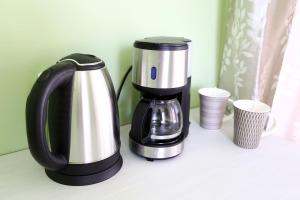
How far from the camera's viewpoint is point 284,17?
2.84ft

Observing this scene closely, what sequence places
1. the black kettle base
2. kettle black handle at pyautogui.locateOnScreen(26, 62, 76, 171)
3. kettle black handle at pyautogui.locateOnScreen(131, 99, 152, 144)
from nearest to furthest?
kettle black handle at pyautogui.locateOnScreen(26, 62, 76, 171) < the black kettle base < kettle black handle at pyautogui.locateOnScreen(131, 99, 152, 144)

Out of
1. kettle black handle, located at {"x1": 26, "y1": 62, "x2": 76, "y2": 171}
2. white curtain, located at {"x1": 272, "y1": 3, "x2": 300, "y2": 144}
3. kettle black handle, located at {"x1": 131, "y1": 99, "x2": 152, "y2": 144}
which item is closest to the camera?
kettle black handle, located at {"x1": 26, "y1": 62, "x2": 76, "y2": 171}

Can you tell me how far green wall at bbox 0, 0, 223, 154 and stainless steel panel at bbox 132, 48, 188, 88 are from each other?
0.17 metres

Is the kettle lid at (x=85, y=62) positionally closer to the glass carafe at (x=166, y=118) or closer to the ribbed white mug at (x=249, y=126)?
the glass carafe at (x=166, y=118)

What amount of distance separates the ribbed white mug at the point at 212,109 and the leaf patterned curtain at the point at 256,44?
0.43 ft

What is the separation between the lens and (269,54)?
933 mm

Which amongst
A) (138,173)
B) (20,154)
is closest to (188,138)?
(138,173)

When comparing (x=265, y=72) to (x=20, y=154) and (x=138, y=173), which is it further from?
(x=20, y=154)

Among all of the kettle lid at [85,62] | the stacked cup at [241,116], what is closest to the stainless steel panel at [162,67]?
the kettle lid at [85,62]

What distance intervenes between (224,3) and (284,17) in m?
0.26

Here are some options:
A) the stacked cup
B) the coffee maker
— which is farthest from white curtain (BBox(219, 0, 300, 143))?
the coffee maker

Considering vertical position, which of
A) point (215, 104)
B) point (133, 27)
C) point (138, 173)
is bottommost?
point (138, 173)

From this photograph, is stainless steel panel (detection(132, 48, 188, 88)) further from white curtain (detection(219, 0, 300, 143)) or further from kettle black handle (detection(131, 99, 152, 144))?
white curtain (detection(219, 0, 300, 143))

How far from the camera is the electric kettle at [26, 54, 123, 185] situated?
0.51 metres
